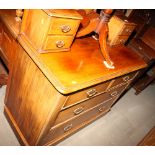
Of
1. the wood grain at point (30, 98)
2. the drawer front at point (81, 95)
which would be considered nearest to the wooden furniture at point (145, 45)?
the drawer front at point (81, 95)

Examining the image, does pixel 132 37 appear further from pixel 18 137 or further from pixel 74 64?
pixel 18 137

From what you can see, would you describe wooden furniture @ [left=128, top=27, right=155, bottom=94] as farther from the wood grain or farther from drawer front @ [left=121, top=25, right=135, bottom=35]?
the wood grain

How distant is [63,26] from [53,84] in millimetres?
441

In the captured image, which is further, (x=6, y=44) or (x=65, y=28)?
(x=6, y=44)

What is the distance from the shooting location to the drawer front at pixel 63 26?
1343 millimetres

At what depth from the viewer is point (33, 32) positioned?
1.50m

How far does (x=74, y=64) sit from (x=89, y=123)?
1300mm

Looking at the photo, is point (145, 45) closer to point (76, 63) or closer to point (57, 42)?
point (76, 63)

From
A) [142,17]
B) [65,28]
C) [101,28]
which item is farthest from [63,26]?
[142,17]

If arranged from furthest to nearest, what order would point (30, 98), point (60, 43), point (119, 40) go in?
point (119, 40), point (30, 98), point (60, 43)

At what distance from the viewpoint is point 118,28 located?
79.0 inches

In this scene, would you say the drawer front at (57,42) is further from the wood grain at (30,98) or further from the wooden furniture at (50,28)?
the wood grain at (30,98)

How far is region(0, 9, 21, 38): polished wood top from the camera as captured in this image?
176 centimetres

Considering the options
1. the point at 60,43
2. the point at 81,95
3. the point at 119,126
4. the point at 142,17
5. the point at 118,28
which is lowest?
the point at 119,126
